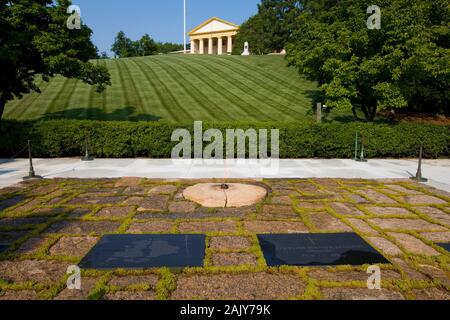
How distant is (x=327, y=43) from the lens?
61.3 feet

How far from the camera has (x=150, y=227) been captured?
6.98m

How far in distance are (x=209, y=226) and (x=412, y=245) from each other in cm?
395

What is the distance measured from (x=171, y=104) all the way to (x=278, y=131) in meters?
16.7

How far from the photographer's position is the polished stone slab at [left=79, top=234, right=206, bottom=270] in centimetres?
534

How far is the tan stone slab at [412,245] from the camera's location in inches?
232

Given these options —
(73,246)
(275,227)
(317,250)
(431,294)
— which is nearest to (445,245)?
(431,294)

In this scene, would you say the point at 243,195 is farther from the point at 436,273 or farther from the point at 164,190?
the point at 436,273

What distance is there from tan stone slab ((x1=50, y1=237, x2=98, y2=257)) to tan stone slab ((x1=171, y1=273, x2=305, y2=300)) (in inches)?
83.1

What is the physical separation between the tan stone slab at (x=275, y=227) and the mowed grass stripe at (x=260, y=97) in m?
22.0

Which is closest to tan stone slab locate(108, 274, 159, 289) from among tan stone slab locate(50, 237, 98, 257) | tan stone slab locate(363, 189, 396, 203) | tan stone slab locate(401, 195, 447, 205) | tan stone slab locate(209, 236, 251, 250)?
tan stone slab locate(50, 237, 98, 257)

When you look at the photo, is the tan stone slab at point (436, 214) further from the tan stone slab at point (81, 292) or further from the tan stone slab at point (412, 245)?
the tan stone slab at point (81, 292)

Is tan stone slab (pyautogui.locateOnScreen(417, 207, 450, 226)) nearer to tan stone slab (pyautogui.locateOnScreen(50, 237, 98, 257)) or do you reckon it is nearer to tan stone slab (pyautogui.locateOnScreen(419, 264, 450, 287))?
tan stone slab (pyautogui.locateOnScreen(419, 264, 450, 287))

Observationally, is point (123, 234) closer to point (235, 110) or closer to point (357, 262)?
point (357, 262)
